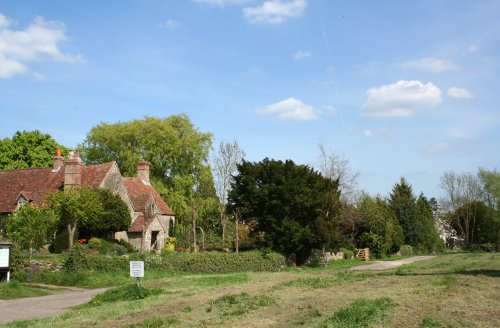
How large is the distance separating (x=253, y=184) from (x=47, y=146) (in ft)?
110

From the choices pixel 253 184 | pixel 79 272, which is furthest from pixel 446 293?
pixel 253 184

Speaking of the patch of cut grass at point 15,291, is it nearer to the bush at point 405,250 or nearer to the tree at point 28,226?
the tree at point 28,226

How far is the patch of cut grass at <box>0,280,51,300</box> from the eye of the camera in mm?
19211

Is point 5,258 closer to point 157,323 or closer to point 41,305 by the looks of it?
point 41,305

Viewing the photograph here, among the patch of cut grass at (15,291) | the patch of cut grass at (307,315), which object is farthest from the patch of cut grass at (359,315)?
the patch of cut grass at (15,291)

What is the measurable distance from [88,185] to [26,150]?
75.0ft

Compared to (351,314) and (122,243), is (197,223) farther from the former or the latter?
(351,314)

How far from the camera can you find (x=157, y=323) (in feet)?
34.3

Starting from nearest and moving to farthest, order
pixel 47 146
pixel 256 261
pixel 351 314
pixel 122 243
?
pixel 351 314 < pixel 256 261 < pixel 122 243 < pixel 47 146

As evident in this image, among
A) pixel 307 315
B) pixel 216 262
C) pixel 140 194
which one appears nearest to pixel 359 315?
pixel 307 315

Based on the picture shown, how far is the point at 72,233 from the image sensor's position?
34688 mm

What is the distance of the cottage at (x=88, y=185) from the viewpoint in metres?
40.5

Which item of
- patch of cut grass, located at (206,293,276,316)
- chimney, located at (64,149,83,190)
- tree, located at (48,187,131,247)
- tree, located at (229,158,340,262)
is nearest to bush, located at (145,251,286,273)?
tree, located at (229,158,340,262)

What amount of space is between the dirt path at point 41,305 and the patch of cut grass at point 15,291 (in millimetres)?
665
